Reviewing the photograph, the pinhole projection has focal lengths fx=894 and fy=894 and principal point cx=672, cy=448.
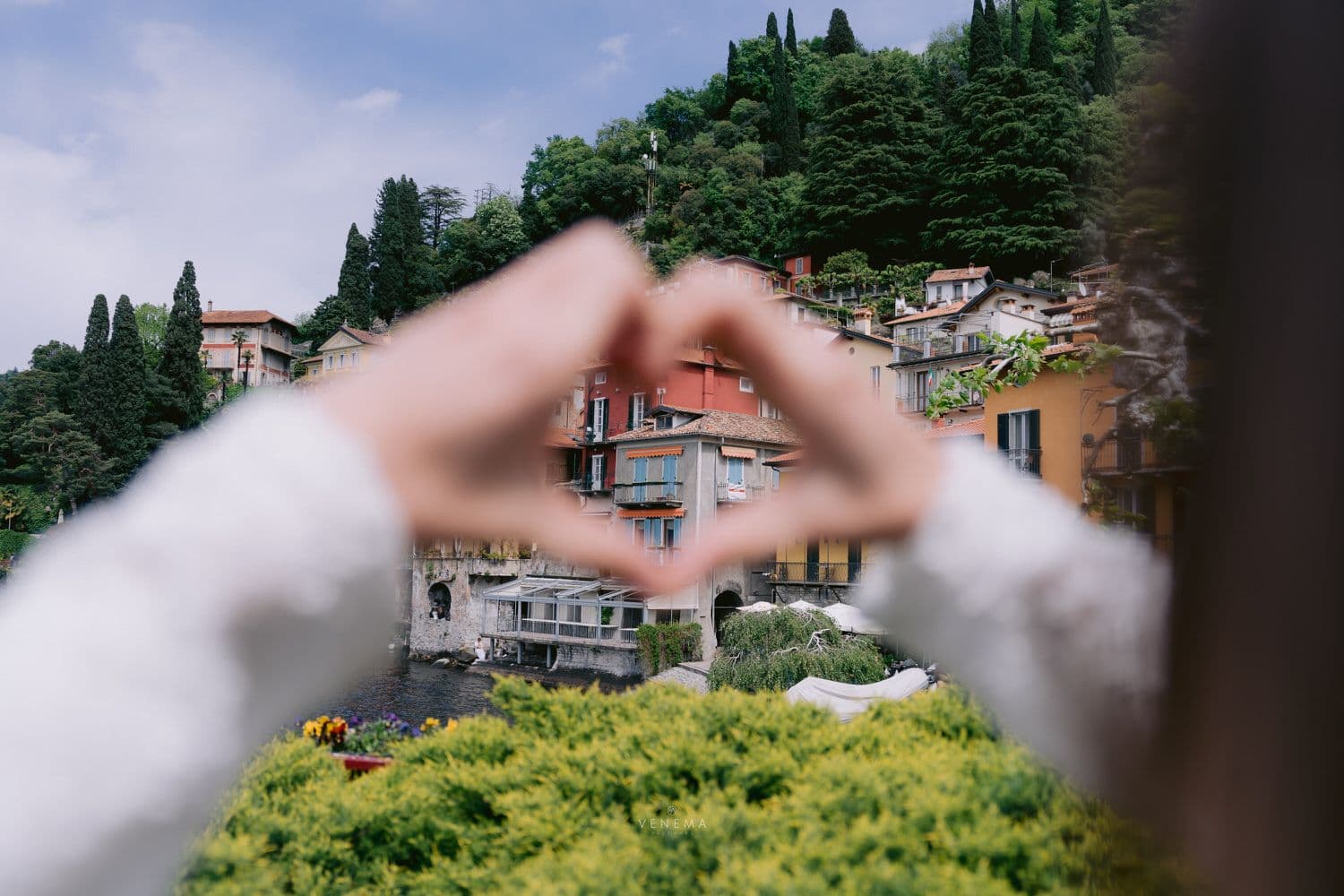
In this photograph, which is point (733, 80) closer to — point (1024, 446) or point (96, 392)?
point (96, 392)

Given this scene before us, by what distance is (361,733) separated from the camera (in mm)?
5379

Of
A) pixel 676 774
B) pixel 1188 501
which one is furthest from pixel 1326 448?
pixel 676 774

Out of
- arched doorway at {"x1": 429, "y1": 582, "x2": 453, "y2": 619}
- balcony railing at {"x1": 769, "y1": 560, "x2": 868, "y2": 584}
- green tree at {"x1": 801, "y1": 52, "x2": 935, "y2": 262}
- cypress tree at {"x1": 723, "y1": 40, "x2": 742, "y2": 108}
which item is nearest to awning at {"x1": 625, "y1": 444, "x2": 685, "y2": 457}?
balcony railing at {"x1": 769, "y1": 560, "x2": 868, "y2": 584}

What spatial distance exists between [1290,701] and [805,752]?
2385 millimetres

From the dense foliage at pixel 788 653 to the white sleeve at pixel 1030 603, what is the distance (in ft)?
49.8

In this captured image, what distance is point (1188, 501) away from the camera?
0.47m

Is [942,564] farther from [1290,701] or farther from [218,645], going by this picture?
[218,645]

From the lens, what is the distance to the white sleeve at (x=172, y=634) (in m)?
0.41

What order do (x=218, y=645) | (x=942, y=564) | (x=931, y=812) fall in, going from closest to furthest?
(x=218, y=645), (x=942, y=564), (x=931, y=812)

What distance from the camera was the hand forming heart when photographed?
459 mm

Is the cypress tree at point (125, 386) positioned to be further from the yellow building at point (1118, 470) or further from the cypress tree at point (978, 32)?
the yellow building at point (1118, 470)

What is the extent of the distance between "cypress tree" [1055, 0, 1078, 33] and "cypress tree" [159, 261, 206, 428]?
3843cm

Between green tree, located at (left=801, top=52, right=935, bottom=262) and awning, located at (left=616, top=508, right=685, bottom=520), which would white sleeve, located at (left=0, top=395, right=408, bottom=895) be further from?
awning, located at (left=616, top=508, right=685, bottom=520)

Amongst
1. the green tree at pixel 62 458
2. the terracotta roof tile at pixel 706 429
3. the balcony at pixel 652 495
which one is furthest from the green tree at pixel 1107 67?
the green tree at pixel 62 458
